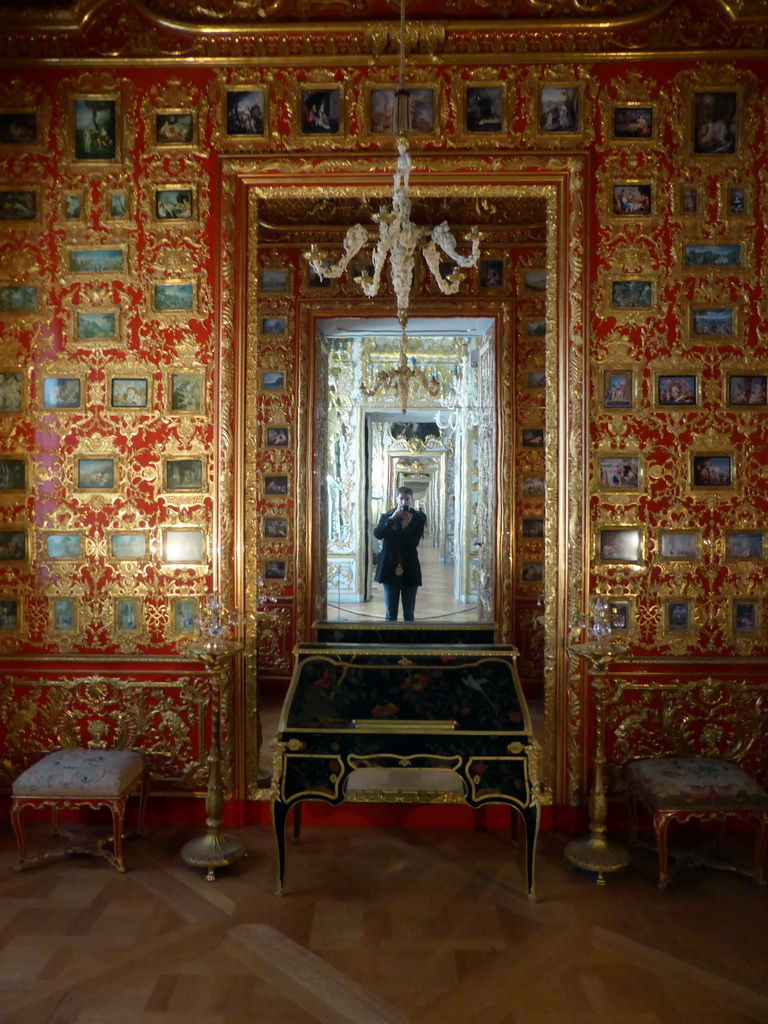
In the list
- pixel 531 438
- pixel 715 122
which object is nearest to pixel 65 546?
pixel 531 438

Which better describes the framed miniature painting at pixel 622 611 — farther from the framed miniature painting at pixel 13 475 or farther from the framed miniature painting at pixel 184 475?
Answer: the framed miniature painting at pixel 13 475

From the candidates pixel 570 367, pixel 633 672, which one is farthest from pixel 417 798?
pixel 570 367

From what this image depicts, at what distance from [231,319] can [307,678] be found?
8.29 feet

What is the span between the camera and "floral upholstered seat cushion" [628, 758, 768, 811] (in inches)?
176

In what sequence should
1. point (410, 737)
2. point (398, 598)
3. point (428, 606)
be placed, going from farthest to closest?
point (428, 606) < point (398, 598) < point (410, 737)

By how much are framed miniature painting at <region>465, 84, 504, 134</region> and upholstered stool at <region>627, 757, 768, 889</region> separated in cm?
441

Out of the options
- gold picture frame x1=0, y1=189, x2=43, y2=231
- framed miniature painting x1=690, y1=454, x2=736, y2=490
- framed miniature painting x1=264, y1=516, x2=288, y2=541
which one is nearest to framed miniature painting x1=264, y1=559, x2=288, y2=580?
framed miniature painting x1=264, y1=516, x2=288, y2=541

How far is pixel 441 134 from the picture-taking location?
519 cm

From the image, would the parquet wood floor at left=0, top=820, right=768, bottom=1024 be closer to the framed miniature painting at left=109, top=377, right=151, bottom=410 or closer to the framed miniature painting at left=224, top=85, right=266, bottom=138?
the framed miniature painting at left=109, top=377, right=151, bottom=410

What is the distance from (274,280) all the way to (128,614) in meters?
4.03

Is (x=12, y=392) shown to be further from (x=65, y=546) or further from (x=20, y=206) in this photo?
(x=20, y=206)

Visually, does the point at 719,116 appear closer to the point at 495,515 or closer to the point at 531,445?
the point at 531,445

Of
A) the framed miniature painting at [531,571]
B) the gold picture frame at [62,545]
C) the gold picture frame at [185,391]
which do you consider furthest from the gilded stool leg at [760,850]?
the gold picture frame at [62,545]

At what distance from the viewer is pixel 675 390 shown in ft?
17.0
